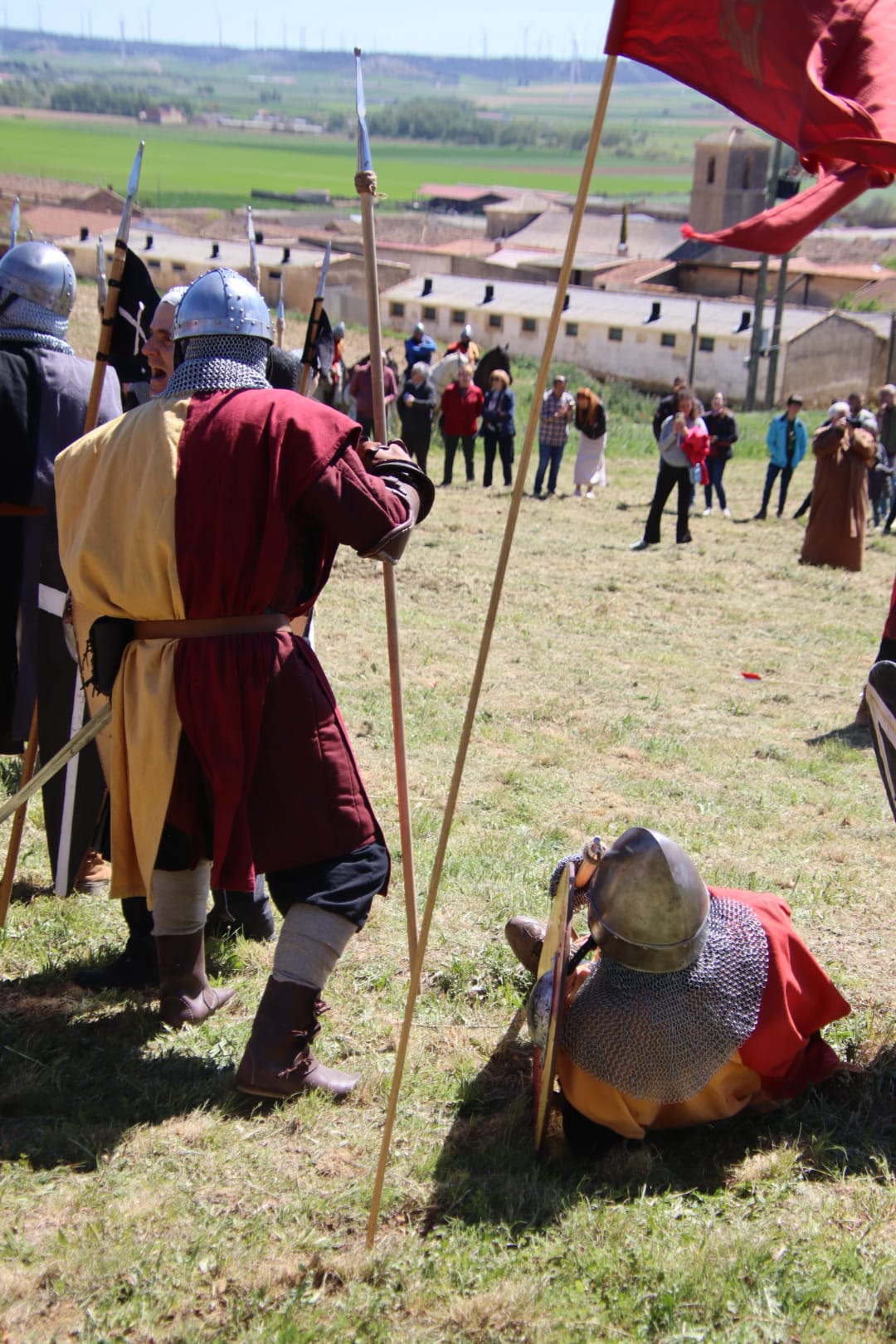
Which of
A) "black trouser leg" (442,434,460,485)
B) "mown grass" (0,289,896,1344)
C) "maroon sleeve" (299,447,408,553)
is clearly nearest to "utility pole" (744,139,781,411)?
"black trouser leg" (442,434,460,485)

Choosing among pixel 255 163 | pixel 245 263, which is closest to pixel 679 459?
pixel 245 263

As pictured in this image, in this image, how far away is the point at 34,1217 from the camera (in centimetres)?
278

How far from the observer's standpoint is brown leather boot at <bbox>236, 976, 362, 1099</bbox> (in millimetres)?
3104

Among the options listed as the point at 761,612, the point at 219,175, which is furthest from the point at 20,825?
the point at 219,175

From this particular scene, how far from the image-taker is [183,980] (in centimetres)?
350

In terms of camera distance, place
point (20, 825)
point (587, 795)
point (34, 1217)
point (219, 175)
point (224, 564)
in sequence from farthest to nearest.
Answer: point (219, 175) → point (587, 795) → point (20, 825) → point (224, 564) → point (34, 1217)

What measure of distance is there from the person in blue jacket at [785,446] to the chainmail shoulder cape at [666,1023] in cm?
1186

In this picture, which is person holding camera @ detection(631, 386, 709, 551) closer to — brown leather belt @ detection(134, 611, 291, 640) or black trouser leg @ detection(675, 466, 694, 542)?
black trouser leg @ detection(675, 466, 694, 542)

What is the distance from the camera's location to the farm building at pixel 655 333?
3716 cm

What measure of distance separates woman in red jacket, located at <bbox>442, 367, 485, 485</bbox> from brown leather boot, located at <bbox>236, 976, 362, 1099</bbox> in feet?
40.0

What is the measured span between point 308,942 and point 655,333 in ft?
128

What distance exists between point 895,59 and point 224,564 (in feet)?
6.68

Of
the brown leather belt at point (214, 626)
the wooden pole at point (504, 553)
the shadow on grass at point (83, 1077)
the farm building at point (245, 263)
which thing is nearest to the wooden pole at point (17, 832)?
the shadow on grass at point (83, 1077)

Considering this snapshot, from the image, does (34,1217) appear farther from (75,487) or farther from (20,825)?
(75,487)
